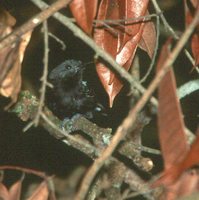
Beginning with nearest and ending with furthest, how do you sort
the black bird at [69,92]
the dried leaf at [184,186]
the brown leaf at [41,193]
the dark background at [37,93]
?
the dried leaf at [184,186], the brown leaf at [41,193], the black bird at [69,92], the dark background at [37,93]

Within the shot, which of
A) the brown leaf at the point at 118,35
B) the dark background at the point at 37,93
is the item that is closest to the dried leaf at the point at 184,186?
the brown leaf at the point at 118,35

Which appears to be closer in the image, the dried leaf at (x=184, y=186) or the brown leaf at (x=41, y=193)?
the dried leaf at (x=184, y=186)

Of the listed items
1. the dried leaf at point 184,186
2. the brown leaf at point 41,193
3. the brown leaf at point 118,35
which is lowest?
the dried leaf at point 184,186

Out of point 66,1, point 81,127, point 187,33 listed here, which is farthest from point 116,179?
point 187,33

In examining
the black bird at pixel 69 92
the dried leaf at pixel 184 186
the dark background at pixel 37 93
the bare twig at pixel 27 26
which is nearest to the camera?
the dried leaf at pixel 184 186

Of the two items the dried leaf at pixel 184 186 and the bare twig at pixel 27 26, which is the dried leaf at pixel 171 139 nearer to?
the dried leaf at pixel 184 186

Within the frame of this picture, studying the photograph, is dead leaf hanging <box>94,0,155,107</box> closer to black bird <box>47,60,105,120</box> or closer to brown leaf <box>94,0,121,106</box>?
brown leaf <box>94,0,121,106</box>

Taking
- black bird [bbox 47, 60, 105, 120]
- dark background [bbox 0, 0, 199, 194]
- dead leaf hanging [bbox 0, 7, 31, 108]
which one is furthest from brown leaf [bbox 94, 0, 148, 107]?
dark background [bbox 0, 0, 199, 194]
